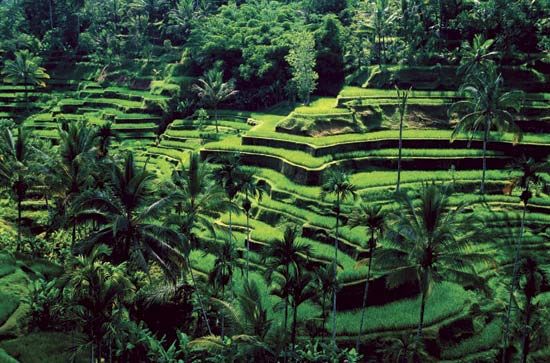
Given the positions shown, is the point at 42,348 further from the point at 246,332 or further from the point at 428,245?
the point at 428,245

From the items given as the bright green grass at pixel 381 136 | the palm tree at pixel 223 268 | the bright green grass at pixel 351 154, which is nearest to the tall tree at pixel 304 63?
the bright green grass at pixel 381 136

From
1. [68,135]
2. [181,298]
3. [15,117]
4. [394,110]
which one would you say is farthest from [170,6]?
[181,298]

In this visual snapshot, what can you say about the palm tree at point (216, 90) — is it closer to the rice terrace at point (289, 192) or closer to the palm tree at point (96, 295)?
the rice terrace at point (289, 192)

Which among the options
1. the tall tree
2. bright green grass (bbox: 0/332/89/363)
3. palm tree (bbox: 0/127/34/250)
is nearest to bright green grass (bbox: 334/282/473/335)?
bright green grass (bbox: 0/332/89/363)

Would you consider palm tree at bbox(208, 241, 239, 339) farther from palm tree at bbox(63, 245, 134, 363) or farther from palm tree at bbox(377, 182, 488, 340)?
palm tree at bbox(63, 245, 134, 363)

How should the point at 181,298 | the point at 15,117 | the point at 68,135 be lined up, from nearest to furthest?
the point at 181,298, the point at 68,135, the point at 15,117

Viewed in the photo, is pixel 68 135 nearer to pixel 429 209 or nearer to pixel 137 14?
pixel 429 209
